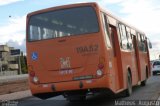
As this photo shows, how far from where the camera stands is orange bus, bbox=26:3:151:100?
49.3 ft

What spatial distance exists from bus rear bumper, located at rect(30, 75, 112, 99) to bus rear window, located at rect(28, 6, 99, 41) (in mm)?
1536

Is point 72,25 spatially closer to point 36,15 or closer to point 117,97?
point 36,15

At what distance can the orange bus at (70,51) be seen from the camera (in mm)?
15023

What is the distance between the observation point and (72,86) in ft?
49.4

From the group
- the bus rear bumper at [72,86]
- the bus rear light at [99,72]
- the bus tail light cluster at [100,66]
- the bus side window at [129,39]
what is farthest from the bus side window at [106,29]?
the bus side window at [129,39]

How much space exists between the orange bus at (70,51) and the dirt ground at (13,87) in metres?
14.2

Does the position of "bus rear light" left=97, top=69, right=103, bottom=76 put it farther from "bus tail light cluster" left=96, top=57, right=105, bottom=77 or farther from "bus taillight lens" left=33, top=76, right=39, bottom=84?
"bus taillight lens" left=33, top=76, right=39, bottom=84

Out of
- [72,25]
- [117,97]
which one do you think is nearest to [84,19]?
[72,25]

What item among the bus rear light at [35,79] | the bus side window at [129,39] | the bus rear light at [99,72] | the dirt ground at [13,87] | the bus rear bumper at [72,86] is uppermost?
the bus side window at [129,39]

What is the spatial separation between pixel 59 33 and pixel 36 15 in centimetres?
103

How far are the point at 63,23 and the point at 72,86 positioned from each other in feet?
6.67

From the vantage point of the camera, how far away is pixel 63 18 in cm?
1555

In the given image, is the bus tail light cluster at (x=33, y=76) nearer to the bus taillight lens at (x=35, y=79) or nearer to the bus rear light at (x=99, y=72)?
the bus taillight lens at (x=35, y=79)

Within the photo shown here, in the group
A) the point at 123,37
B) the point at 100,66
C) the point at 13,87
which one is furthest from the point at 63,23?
the point at 13,87
